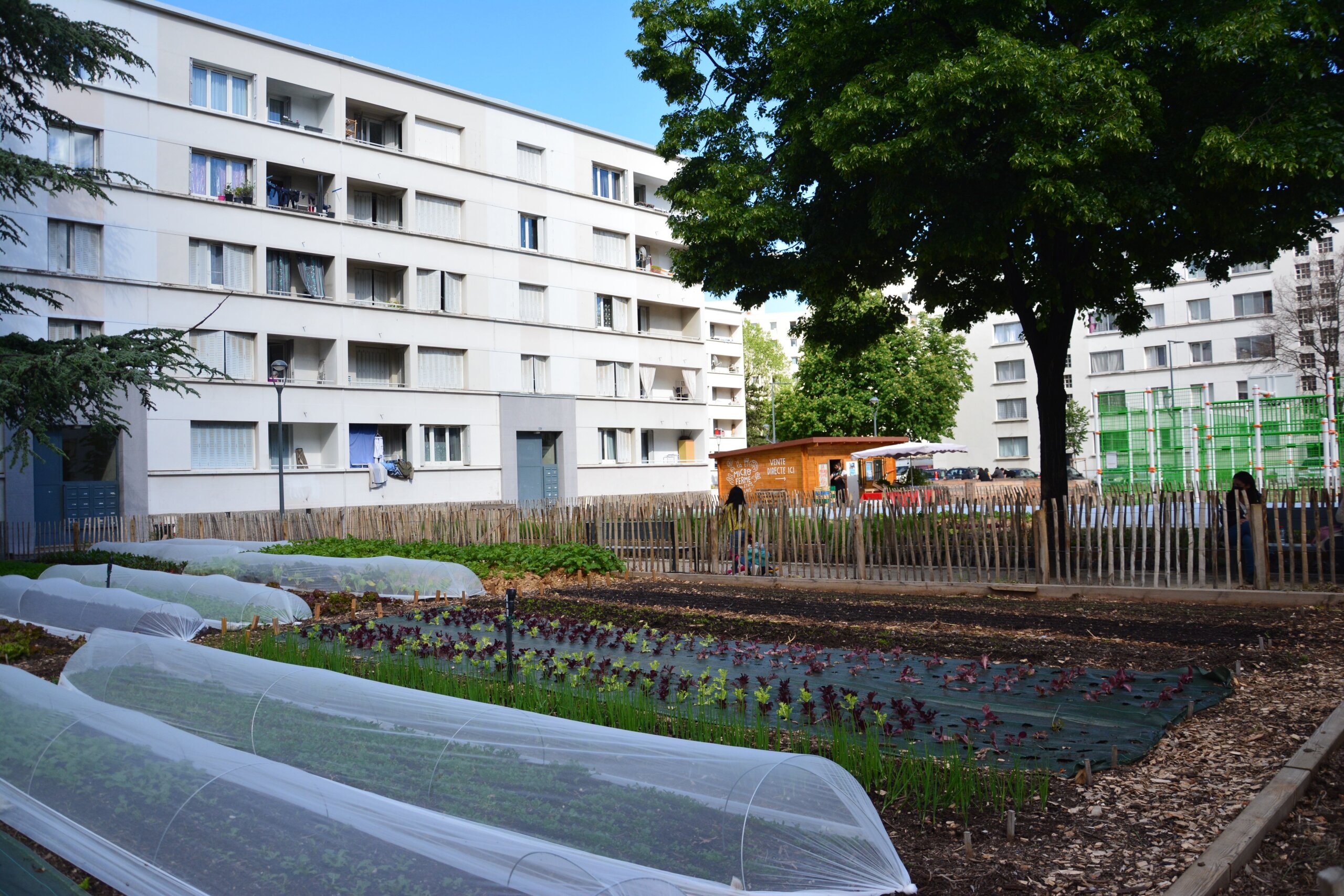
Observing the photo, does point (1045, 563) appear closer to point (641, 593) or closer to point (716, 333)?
point (641, 593)

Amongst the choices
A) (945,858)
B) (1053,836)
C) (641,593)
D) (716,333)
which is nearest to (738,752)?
(945,858)

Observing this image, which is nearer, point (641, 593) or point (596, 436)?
point (641, 593)

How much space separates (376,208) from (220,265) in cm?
676

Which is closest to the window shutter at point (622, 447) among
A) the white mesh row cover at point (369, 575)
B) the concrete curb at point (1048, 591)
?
the concrete curb at point (1048, 591)

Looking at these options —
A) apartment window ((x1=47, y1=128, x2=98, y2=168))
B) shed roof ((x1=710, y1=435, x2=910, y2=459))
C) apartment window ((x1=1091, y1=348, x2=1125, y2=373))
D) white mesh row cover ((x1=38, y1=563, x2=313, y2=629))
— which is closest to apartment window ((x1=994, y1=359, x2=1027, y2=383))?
apartment window ((x1=1091, y1=348, x2=1125, y2=373))

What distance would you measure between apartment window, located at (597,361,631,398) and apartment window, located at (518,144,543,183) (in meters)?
8.50

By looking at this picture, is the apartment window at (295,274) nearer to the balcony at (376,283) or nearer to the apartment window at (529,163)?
the balcony at (376,283)

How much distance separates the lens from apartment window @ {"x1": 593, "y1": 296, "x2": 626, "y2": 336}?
42562mm

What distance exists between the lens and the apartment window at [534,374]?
39.2m

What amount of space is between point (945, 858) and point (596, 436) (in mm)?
37693

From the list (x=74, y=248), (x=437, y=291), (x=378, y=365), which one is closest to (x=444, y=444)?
(x=378, y=365)

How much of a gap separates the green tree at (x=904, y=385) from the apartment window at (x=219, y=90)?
1536 inches

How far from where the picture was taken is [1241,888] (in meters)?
4.12

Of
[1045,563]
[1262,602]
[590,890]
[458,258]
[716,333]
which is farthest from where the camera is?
[716,333]
